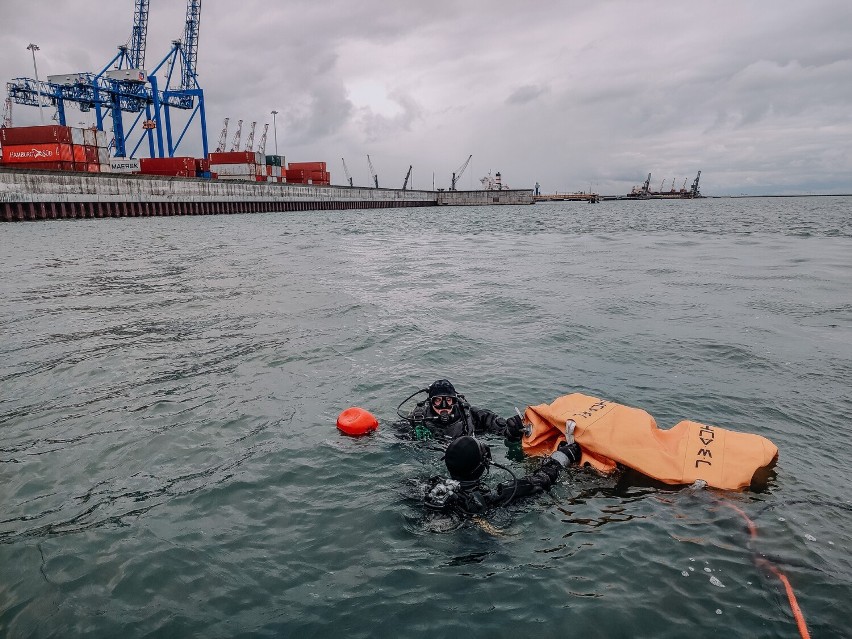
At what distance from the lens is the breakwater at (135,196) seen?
40281mm

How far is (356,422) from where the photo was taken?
24.5 feet

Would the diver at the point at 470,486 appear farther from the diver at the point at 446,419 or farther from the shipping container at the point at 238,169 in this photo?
the shipping container at the point at 238,169

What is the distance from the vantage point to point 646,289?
18.6 metres

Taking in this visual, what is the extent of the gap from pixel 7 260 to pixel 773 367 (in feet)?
91.5

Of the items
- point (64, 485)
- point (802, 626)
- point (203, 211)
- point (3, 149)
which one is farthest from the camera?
point (203, 211)

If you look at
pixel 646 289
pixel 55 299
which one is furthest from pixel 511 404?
pixel 55 299

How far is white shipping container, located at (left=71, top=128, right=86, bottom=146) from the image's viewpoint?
170 ft

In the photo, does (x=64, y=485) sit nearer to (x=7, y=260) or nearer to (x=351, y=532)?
(x=351, y=532)

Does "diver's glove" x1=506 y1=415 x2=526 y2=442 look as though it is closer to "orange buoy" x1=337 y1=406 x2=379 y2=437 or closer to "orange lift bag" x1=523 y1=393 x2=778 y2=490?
"orange lift bag" x1=523 y1=393 x2=778 y2=490

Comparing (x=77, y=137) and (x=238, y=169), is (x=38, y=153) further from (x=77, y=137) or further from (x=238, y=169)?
(x=238, y=169)

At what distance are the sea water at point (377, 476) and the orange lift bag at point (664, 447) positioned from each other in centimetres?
23

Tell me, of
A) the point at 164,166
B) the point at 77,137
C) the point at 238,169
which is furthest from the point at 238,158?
the point at 77,137

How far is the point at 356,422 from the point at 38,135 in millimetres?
59384

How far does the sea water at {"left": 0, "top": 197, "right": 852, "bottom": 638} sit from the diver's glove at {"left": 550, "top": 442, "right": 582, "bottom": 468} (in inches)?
9.1
